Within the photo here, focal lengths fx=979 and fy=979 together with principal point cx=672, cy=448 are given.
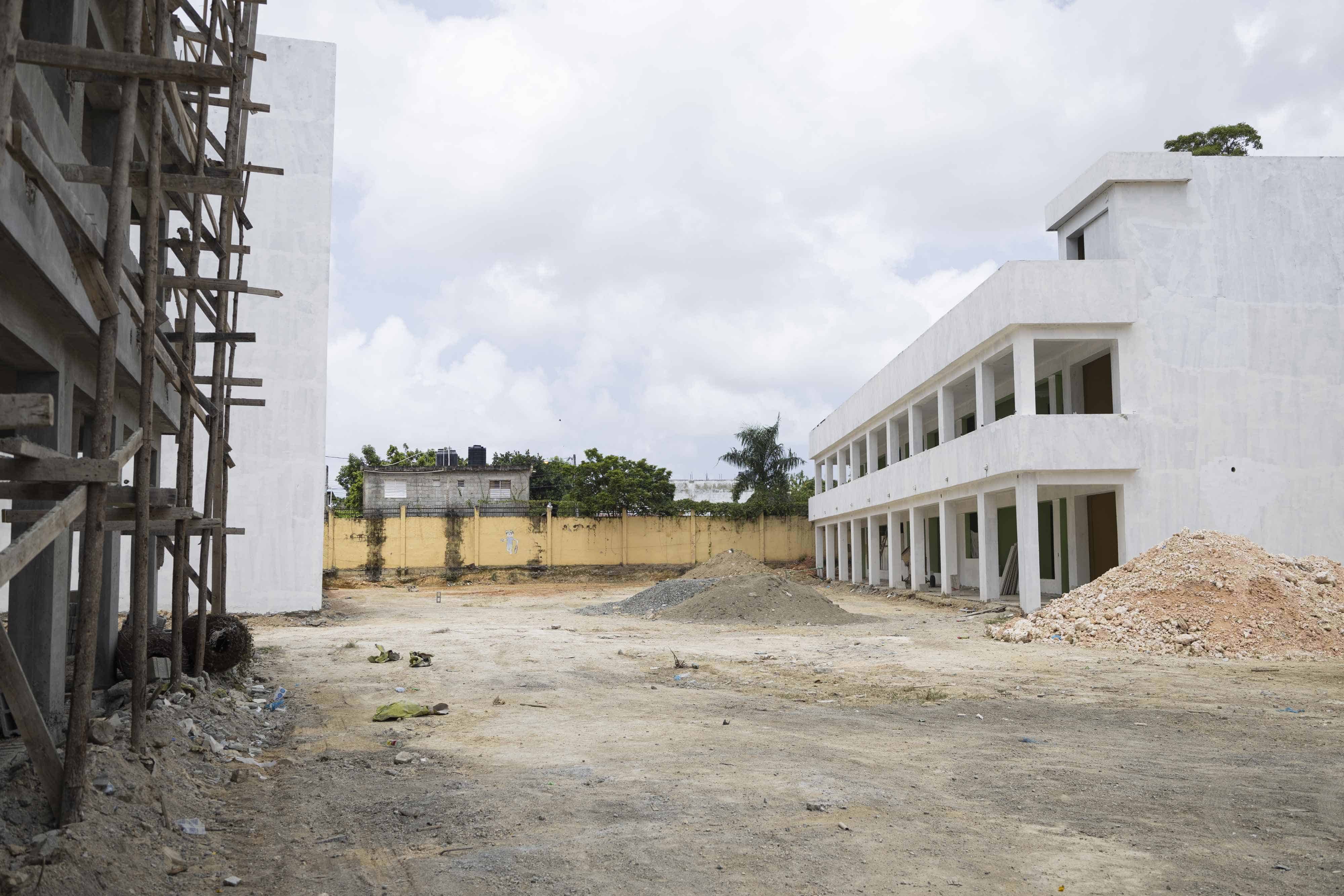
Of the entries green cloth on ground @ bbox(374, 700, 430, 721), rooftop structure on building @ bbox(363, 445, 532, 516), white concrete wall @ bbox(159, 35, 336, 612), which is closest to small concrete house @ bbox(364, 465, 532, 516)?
rooftop structure on building @ bbox(363, 445, 532, 516)

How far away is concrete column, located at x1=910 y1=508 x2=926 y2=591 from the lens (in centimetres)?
2991

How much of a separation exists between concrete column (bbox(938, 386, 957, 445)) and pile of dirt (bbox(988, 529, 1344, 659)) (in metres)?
8.38

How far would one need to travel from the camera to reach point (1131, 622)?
52.1 ft

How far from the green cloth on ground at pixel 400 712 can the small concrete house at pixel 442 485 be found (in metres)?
34.5

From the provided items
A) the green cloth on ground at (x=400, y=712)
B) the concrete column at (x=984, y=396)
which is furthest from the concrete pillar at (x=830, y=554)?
the green cloth on ground at (x=400, y=712)

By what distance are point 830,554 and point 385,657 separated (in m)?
30.4

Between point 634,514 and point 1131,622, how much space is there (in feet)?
92.7

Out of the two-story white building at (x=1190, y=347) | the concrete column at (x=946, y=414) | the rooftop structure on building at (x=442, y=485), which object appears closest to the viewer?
the two-story white building at (x=1190, y=347)

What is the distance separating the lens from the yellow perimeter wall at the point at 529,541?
39125 millimetres

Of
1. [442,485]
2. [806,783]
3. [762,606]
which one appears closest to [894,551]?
[762,606]

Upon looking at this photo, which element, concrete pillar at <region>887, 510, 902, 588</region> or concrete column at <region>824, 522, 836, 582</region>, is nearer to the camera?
concrete pillar at <region>887, 510, 902, 588</region>

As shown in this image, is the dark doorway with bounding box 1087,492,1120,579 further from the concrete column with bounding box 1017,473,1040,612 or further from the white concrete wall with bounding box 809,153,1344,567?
the concrete column with bounding box 1017,473,1040,612

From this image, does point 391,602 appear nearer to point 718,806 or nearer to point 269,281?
point 269,281

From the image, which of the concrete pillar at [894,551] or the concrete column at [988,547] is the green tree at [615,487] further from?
the concrete column at [988,547]
